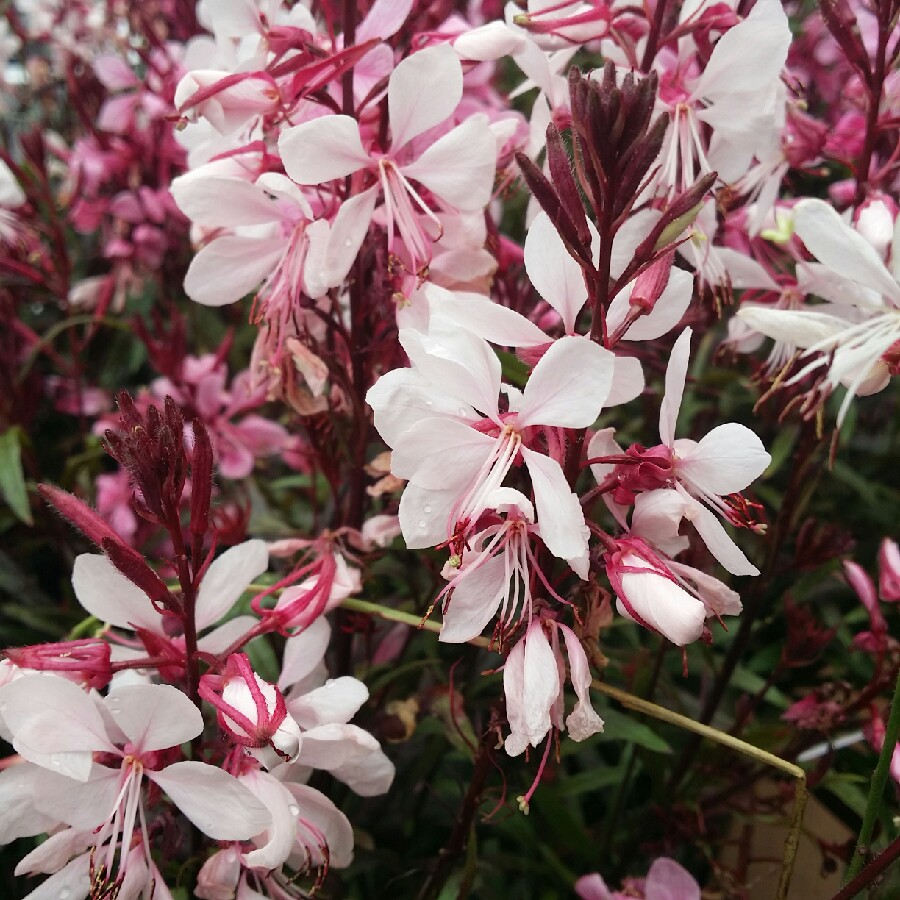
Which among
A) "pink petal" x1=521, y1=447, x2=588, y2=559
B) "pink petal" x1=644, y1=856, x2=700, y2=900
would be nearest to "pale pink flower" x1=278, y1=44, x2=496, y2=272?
"pink petal" x1=521, y1=447, x2=588, y2=559

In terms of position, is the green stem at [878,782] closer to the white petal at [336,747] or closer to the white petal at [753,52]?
the white petal at [336,747]

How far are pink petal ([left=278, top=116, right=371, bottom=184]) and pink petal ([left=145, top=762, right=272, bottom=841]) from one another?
35 centimetres

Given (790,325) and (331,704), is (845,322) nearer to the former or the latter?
(790,325)

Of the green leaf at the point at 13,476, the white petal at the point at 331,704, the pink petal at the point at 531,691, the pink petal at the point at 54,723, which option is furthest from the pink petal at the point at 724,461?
the green leaf at the point at 13,476

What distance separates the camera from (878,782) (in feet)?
1.52

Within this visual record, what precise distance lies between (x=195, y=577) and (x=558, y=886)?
19.0 inches

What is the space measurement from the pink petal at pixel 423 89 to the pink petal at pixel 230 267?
0.13 metres

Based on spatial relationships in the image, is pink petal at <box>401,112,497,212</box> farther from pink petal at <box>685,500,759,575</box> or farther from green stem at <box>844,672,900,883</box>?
green stem at <box>844,672,900,883</box>

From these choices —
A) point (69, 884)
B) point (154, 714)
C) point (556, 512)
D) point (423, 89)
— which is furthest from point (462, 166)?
point (69, 884)

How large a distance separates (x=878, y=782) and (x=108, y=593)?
17.9 inches

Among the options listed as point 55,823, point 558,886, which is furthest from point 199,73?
point 558,886

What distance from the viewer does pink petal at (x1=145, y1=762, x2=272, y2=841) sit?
44 centimetres

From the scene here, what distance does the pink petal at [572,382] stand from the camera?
386 mm

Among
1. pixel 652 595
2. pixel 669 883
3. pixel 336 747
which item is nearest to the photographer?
pixel 652 595
